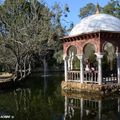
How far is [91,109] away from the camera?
18.3 meters

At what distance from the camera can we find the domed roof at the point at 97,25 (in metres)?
26.5

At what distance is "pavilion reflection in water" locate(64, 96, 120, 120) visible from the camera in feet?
52.4

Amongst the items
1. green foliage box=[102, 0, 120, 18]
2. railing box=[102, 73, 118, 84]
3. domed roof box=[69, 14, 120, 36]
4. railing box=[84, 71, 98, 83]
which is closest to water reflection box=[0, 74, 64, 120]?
railing box=[84, 71, 98, 83]

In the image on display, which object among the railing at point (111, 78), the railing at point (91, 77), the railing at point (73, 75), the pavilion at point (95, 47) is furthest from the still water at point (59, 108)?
the railing at point (73, 75)

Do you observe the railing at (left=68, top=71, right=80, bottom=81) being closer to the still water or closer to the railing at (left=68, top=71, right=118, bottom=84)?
the railing at (left=68, top=71, right=118, bottom=84)

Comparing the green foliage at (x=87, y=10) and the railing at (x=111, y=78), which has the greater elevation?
the green foliage at (x=87, y=10)

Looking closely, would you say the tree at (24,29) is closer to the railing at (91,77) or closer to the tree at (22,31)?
the tree at (22,31)

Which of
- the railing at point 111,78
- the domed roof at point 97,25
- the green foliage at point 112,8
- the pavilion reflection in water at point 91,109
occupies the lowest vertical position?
the pavilion reflection in water at point 91,109

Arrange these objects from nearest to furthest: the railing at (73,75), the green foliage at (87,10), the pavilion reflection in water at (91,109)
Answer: the pavilion reflection in water at (91,109)
the railing at (73,75)
the green foliage at (87,10)

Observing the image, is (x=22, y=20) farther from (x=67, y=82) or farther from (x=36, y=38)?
(x=67, y=82)

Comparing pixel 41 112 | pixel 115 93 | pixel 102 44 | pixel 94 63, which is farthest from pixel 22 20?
pixel 41 112

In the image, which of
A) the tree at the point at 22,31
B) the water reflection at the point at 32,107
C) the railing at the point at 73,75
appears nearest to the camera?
the water reflection at the point at 32,107

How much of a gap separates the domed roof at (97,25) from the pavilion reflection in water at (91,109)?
6704mm

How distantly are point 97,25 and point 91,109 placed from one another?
10.3m
